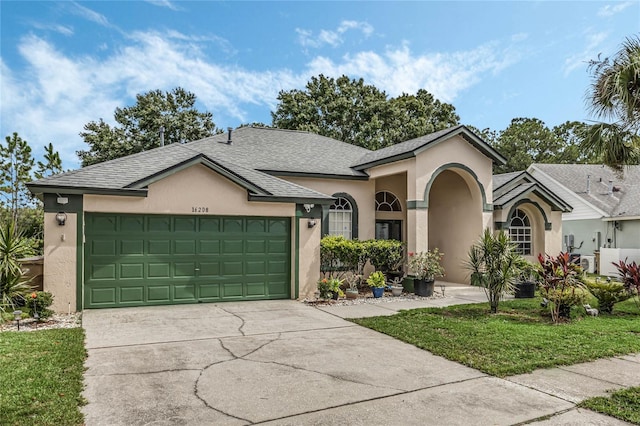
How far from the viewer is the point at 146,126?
28.9 meters

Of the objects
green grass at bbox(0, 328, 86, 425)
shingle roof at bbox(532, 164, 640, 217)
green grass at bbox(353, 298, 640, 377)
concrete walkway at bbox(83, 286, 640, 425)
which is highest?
shingle roof at bbox(532, 164, 640, 217)

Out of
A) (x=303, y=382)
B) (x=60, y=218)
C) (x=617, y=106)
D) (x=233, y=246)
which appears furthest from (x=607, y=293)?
(x=60, y=218)

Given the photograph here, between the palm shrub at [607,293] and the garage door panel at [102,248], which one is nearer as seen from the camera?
the garage door panel at [102,248]

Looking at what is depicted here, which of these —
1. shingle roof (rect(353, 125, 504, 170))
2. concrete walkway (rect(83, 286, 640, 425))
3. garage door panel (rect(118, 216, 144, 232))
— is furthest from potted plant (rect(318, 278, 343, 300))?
shingle roof (rect(353, 125, 504, 170))

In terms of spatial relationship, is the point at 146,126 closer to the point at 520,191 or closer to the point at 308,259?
the point at 308,259

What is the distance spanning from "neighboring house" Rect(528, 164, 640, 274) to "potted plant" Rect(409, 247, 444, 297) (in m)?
11.2

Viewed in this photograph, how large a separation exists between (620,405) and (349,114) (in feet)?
95.8

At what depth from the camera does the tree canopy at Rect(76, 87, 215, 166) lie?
2748cm

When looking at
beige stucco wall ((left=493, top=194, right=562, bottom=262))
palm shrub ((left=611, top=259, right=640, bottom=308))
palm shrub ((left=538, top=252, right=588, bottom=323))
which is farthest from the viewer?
beige stucco wall ((left=493, top=194, right=562, bottom=262))

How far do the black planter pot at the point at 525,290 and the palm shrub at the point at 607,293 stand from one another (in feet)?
8.29

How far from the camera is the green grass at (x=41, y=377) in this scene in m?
4.45

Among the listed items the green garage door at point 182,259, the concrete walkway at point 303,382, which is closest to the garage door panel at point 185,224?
the green garage door at point 182,259

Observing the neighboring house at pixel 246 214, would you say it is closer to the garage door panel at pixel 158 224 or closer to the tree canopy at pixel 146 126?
the garage door panel at pixel 158 224

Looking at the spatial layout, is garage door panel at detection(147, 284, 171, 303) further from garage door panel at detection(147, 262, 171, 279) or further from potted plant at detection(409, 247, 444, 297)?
potted plant at detection(409, 247, 444, 297)
